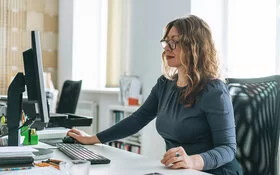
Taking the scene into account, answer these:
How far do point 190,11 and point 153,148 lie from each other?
46.8 inches

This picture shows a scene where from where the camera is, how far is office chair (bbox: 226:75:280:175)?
149 cm

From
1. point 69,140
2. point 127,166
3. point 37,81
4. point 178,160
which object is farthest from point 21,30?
point 178,160

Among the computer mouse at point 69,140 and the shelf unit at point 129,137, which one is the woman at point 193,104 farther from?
the shelf unit at point 129,137

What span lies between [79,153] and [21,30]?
3794 millimetres

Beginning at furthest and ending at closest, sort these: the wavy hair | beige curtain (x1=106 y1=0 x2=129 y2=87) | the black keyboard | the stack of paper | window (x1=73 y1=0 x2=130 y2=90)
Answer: window (x1=73 y1=0 x2=130 y2=90) → beige curtain (x1=106 y1=0 x2=129 y2=87) → the wavy hair → the black keyboard → the stack of paper

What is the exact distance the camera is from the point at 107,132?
1771 mm

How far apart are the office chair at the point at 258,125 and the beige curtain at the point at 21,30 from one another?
11.9ft

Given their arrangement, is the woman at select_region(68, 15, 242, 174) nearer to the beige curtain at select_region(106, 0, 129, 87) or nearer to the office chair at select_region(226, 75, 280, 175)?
the office chair at select_region(226, 75, 280, 175)

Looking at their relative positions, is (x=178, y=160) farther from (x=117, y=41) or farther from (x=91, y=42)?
(x=91, y=42)

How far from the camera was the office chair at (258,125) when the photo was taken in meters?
1.49

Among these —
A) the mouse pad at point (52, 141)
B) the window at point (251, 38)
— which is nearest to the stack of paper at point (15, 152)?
the mouse pad at point (52, 141)

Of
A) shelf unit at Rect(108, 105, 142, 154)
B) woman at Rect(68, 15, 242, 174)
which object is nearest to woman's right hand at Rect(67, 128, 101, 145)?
woman at Rect(68, 15, 242, 174)

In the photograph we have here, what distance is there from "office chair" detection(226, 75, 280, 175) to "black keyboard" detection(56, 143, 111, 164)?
588mm

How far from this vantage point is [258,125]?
1.51m
